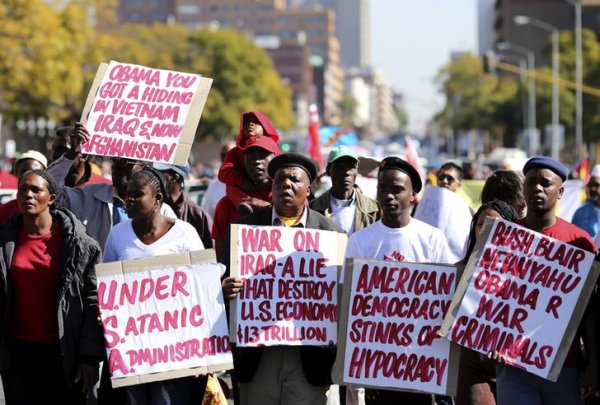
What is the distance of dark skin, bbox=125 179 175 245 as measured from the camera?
6016 mm

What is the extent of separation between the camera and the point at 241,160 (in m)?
7.76

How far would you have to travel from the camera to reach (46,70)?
45.1 m

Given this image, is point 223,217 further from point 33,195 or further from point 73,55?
point 73,55

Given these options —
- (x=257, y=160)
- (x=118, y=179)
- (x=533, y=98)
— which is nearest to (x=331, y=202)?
(x=257, y=160)

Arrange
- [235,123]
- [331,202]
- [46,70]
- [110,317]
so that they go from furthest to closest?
[235,123], [46,70], [331,202], [110,317]

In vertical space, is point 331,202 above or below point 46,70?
below

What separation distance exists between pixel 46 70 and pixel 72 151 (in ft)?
127

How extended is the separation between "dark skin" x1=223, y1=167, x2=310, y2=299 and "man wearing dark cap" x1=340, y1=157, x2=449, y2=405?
329 mm

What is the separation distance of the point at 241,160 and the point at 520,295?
2526mm

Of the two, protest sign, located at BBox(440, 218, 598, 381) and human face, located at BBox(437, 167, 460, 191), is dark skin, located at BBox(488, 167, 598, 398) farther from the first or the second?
human face, located at BBox(437, 167, 460, 191)

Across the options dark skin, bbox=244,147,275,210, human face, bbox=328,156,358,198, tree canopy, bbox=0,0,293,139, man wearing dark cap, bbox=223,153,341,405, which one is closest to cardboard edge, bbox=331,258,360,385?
man wearing dark cap, bbox=223,153,341,405

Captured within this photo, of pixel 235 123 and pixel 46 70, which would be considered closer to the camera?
pixel 46 70

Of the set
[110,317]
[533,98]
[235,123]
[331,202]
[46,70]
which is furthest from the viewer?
[235,123]

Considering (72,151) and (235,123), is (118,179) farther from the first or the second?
(235,123)
